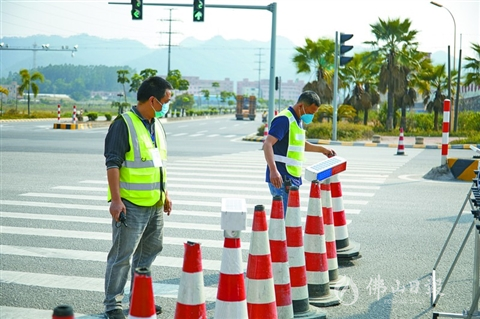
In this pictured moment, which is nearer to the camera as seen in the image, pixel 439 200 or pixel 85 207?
pixel 85 207

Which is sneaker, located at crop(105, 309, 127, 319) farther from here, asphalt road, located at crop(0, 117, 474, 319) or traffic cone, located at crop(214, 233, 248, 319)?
traffic cone, located at crop(214, 233, 248, 319)

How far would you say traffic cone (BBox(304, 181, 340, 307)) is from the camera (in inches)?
219

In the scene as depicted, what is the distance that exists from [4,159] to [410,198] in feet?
35.7

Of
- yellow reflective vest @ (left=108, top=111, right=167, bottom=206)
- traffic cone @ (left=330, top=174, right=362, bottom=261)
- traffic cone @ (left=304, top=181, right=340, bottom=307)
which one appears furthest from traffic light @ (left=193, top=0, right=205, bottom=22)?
yellow reflective vest @ (left=108, top=111, right=167, bottom=206)

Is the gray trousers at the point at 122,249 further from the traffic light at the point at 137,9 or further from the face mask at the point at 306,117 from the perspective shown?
the traffic light at the point at 137,9

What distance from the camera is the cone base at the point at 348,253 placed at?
7078 millimetres

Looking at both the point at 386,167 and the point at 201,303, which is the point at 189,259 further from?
the point at 386,167

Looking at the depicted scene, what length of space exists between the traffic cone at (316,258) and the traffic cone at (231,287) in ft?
Answer: 5.52

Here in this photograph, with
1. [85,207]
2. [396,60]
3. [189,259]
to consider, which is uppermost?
[396,60]

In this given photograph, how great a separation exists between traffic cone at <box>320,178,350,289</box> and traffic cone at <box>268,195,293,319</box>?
138cm

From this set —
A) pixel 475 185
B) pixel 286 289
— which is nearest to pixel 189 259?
pixel 286 289

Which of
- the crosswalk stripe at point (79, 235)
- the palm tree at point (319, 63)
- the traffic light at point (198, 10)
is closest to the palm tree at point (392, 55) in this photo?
the palm tree at point (319, 63)

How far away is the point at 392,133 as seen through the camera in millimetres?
38562

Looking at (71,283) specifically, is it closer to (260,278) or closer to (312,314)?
(312,314)
